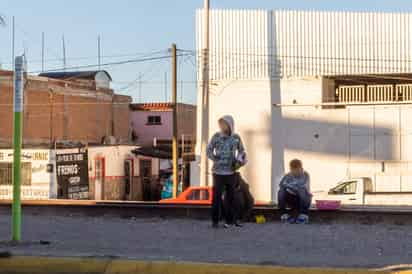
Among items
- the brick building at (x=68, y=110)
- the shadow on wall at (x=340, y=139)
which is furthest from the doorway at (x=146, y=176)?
the shadow on wall at (x=340, y=139)

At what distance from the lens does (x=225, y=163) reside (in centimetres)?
1015

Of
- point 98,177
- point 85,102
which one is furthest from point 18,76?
point 85,102

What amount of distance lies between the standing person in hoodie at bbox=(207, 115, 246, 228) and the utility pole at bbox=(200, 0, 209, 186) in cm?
2264

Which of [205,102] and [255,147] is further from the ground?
[205,102]

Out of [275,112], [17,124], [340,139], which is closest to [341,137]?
[340,139]

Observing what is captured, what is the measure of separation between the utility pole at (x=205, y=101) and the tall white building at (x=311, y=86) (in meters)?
0.62

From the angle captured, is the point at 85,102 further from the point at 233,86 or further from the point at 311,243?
the point at 311,243

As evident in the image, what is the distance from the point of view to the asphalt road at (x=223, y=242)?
7.93m

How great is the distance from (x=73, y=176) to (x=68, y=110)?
13.6m

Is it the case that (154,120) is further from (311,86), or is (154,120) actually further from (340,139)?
(340,139)

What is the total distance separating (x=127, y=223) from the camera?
11.4 m

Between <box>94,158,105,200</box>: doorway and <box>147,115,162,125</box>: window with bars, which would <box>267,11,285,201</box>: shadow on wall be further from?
<box>147,115,162,125</box>: window with bars

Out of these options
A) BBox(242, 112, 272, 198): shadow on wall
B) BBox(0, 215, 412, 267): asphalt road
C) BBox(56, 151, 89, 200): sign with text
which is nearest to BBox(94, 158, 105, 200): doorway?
BBox(56, 151, 89, 200): sign with text

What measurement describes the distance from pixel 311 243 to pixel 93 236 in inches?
114
